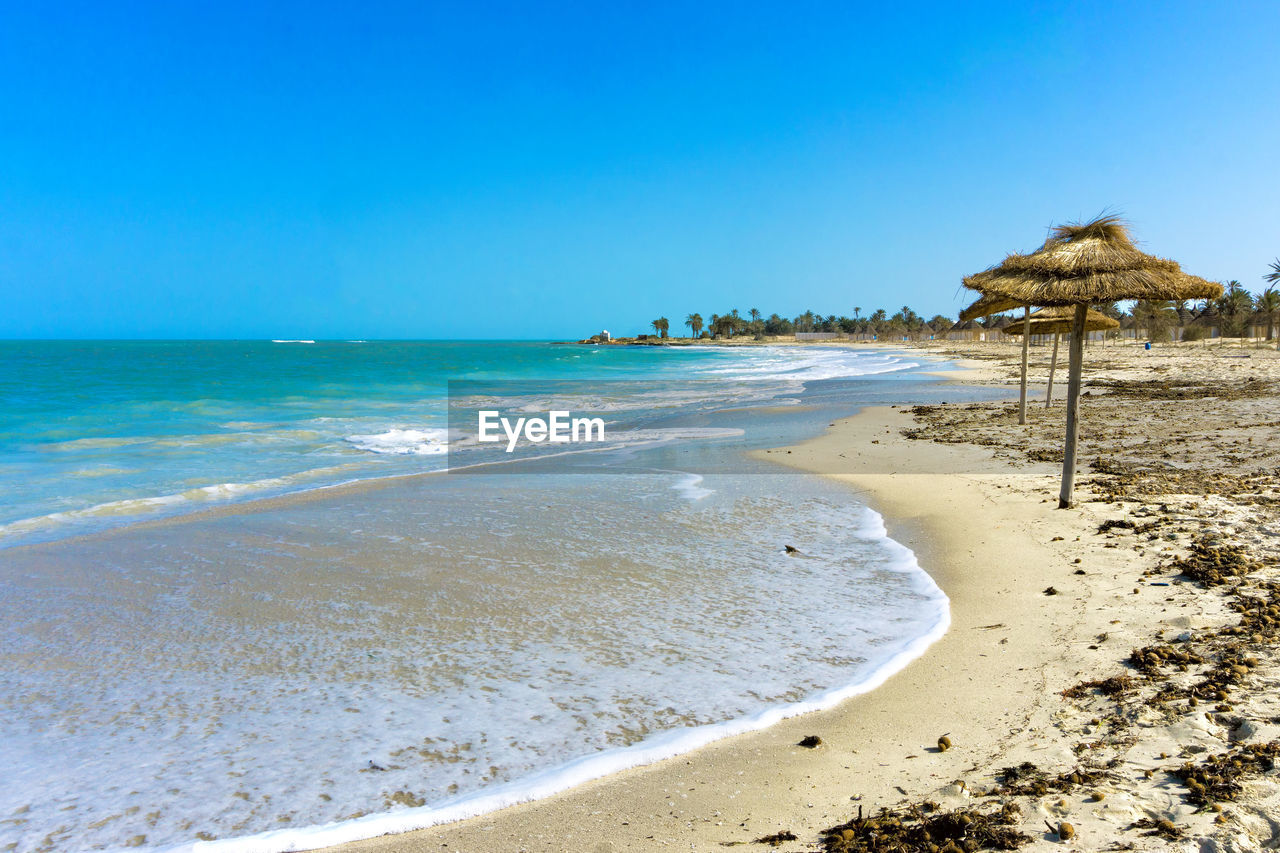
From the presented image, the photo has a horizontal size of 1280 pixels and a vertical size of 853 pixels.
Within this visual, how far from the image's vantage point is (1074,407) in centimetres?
766

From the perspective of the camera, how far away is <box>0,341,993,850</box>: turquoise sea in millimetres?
3184

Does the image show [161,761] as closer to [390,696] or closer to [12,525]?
[390,696]

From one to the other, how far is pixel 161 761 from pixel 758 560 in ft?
14.7

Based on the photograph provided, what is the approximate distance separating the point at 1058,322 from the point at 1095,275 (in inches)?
486

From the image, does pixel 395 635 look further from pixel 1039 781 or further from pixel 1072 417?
pixel 1072 417

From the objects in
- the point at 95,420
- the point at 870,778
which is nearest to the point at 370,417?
the point at 95,420

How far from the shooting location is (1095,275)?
23.2ft

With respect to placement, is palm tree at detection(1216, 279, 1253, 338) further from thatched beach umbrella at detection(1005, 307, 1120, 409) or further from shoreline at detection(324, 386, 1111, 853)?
shoreline at detection(324, 386, 1111, 853)

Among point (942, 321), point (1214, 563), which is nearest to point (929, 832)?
point (1214, 563)

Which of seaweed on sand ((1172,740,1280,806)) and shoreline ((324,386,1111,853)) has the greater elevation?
seaweed on sand ((1172,740,1280,806))

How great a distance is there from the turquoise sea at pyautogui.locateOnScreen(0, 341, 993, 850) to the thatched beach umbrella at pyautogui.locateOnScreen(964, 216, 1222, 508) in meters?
2.68

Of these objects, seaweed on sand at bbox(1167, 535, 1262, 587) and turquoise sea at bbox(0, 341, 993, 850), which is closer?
turquoise sea at bbox(0, 341, 993, 850)

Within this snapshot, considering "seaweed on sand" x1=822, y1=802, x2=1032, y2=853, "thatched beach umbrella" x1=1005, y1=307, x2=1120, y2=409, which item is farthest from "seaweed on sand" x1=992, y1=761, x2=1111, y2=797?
"thatched beach umbrella" x1=1005, y1=307, x2=1120, y2=409

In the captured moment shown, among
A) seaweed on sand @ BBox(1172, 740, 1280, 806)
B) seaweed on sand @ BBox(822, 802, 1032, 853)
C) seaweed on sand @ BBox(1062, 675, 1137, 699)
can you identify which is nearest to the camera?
seaweed on sand @ BBox(822, 802, 1032, 853)
